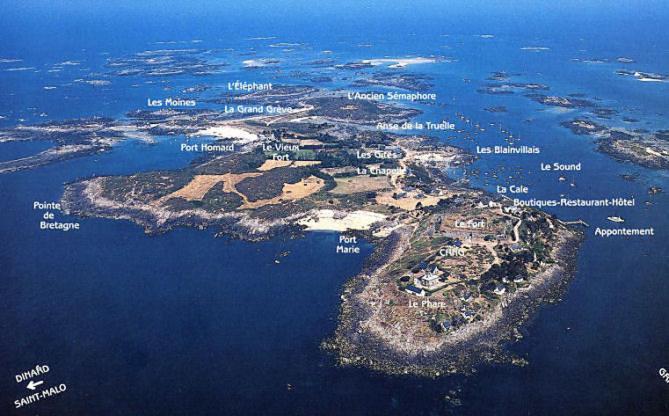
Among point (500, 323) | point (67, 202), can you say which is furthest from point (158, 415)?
point (67, 202)

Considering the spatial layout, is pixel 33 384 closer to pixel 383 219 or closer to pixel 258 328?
pixel 258 328

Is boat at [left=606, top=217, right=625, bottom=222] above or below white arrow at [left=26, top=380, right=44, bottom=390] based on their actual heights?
above

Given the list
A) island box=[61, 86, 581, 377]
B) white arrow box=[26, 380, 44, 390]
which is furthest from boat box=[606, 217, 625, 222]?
white arrow box=[26, 380, 44, 390]

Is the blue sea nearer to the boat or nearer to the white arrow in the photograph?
the boat

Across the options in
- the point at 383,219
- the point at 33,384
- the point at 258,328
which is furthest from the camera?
the point at 383,219

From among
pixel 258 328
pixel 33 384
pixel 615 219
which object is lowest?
pixel 33 384

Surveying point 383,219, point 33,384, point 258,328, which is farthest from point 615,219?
point 33,384

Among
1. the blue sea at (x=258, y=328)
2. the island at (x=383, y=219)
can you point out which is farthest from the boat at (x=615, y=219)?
the island at (x=383, y=219)

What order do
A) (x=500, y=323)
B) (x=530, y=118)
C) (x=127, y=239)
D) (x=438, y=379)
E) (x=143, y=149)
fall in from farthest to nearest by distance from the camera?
1. (x=530, y=118)
2. (x=143, y=149)
3. (x=127, y=239)
4. (x=500, y=323)
5. (x=438, y=379)

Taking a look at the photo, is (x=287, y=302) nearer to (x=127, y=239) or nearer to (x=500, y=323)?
(x=500, y=323)

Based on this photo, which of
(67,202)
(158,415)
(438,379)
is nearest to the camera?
(158,415)

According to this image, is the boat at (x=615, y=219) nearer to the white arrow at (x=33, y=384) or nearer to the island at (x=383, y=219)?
the island at (x=383, y=219)
